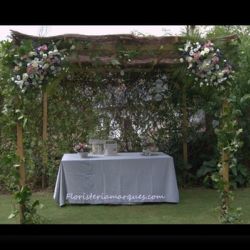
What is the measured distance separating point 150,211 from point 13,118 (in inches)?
82.1

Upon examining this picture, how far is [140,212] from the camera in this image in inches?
248

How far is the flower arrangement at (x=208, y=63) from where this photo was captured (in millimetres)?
5746

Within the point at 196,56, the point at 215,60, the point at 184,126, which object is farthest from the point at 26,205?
the point at 184,126

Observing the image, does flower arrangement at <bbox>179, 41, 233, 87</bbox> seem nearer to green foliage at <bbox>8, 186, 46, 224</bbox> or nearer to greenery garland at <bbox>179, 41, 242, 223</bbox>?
greenery garland at <bbox>179, 41, 242, 223</bbox>

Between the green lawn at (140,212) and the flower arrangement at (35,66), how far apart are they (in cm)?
167

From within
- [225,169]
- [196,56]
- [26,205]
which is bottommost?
[26,205]

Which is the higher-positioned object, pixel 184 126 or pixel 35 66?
pixel 35 66

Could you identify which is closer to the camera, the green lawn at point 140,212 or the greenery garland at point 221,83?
the greenery garland at point 221,83

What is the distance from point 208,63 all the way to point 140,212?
2.03 metres

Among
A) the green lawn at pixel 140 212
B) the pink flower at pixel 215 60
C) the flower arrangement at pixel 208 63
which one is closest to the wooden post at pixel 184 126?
the green lawn at pixel 140 212

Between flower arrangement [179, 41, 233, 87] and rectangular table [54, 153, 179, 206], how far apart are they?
1373mm

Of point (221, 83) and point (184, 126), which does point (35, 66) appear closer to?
point (221, 83)

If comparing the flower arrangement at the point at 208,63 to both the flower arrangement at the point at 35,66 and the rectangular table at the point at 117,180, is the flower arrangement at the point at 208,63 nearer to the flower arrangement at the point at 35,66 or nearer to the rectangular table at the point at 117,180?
the rectangular table at the point at 117,180
